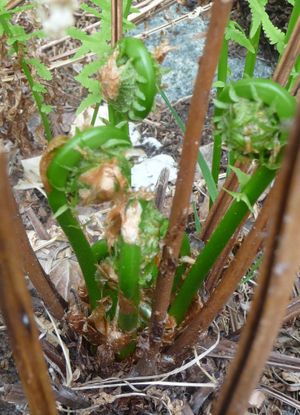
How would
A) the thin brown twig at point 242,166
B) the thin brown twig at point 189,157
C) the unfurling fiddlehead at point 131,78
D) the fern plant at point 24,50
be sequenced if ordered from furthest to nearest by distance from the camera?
the fern plant at point 24,50, the thin brown twig at point 242,166, the unfurling fiddlehead at point 131,78, the thin brown twig at point 189,157

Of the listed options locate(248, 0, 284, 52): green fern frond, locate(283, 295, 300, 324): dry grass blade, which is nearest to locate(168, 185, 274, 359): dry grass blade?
locate(283, 295, 300, 324): dry grass blade

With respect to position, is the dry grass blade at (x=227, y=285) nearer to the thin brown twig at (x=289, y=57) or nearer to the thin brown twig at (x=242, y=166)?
the thin brown twig at (x=242, y=166)

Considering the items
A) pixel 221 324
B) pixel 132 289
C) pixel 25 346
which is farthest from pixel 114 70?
pixel 221 324

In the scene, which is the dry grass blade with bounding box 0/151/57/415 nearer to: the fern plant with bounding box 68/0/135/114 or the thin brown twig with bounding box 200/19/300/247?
the thin brown twig with bounding box 200/19/300/247

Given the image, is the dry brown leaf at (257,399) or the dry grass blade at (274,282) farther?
the dry brown leaf at (257,399)

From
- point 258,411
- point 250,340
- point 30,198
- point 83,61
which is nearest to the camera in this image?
point 250,340

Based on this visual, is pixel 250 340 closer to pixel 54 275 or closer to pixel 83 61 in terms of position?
pixel 54 275

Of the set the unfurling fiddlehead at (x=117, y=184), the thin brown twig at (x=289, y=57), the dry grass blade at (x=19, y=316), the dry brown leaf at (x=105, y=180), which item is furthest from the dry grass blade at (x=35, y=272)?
the thin brown twig at (x=289, y=57)
